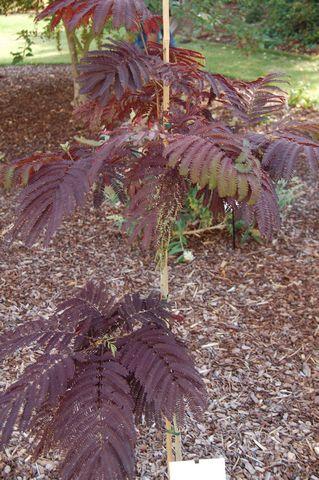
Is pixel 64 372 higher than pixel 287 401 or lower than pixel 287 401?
higher

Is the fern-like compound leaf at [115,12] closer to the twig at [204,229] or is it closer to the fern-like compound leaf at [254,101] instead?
the fern-like compound leaf at [254,101]

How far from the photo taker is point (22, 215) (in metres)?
1.14

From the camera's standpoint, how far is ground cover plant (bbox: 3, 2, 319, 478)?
1071mm

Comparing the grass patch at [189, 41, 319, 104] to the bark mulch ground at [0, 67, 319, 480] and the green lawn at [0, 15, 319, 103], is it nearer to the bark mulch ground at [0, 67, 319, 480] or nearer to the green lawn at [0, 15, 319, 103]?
the green lawn at [0, 15, 319, 103]

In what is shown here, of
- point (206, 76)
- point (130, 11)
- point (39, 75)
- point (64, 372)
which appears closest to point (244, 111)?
point (206, 76)

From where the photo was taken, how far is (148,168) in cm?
122

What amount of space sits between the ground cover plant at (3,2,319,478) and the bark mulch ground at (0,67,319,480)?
3.77 ft

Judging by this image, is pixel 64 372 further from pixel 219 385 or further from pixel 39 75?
pixel 39 75

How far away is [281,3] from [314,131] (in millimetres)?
9917

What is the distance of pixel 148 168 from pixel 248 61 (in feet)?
26.7

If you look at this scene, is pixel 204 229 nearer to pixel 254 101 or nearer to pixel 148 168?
pixel 254 101

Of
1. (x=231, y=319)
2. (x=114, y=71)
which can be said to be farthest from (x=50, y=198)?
(x=231, y=319)

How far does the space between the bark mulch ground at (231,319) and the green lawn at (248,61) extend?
3400mm

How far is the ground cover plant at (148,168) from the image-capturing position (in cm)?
107
